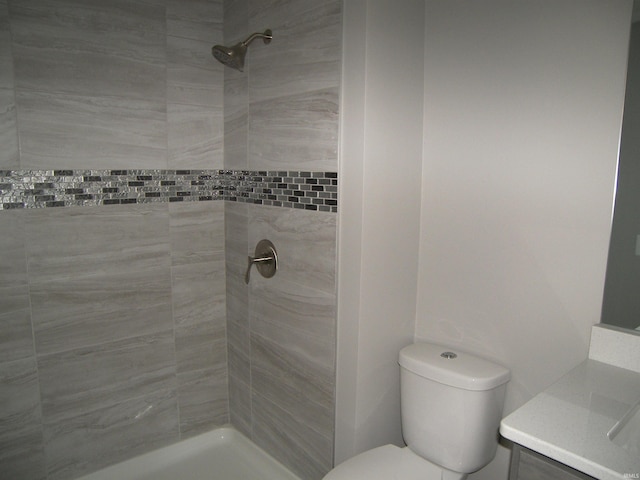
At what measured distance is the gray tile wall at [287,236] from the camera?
1.65 m

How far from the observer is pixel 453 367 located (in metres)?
1.54

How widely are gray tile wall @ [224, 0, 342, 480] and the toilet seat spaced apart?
0.68 ft

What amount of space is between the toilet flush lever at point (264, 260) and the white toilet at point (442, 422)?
0.64 metres

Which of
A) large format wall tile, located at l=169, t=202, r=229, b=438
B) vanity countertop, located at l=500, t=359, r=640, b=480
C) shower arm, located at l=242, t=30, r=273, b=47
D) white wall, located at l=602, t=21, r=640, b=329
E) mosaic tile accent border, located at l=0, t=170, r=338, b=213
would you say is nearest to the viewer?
vanity countertop, located at l=500, t=359, r=640, b=480

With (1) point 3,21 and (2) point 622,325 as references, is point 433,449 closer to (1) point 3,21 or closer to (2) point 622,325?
(2) point 622,325

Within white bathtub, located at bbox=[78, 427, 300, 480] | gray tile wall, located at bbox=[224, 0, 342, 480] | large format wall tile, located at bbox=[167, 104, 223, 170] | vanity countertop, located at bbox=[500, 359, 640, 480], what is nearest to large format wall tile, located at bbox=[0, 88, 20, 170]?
large format wall tile, located at bbox=[167, 104, 223, 170]

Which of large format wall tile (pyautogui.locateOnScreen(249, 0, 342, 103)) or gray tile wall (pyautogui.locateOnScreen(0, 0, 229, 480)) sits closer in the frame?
large format wall tile (pyautogui.locateOnScreen(249, 0, 342, 103))

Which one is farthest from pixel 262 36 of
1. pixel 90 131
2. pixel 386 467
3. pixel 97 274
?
pixel 386 467

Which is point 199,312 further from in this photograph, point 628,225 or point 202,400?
point 628,225

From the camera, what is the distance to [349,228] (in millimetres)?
1603

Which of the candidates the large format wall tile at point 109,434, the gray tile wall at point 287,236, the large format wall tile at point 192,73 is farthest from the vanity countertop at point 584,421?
the large format wall tile at point 192,73

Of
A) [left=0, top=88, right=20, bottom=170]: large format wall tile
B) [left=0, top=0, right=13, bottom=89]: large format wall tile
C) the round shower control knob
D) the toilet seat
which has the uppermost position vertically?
[left=0, top=0, right=13, bottom=89]: large format wall tile

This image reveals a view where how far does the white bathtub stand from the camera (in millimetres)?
2043

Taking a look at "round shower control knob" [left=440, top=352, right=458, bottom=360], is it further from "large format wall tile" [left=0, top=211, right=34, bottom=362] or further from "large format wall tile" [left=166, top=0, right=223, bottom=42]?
"large format wall tile" [left=166, top=0, right=223, bottom=42]
